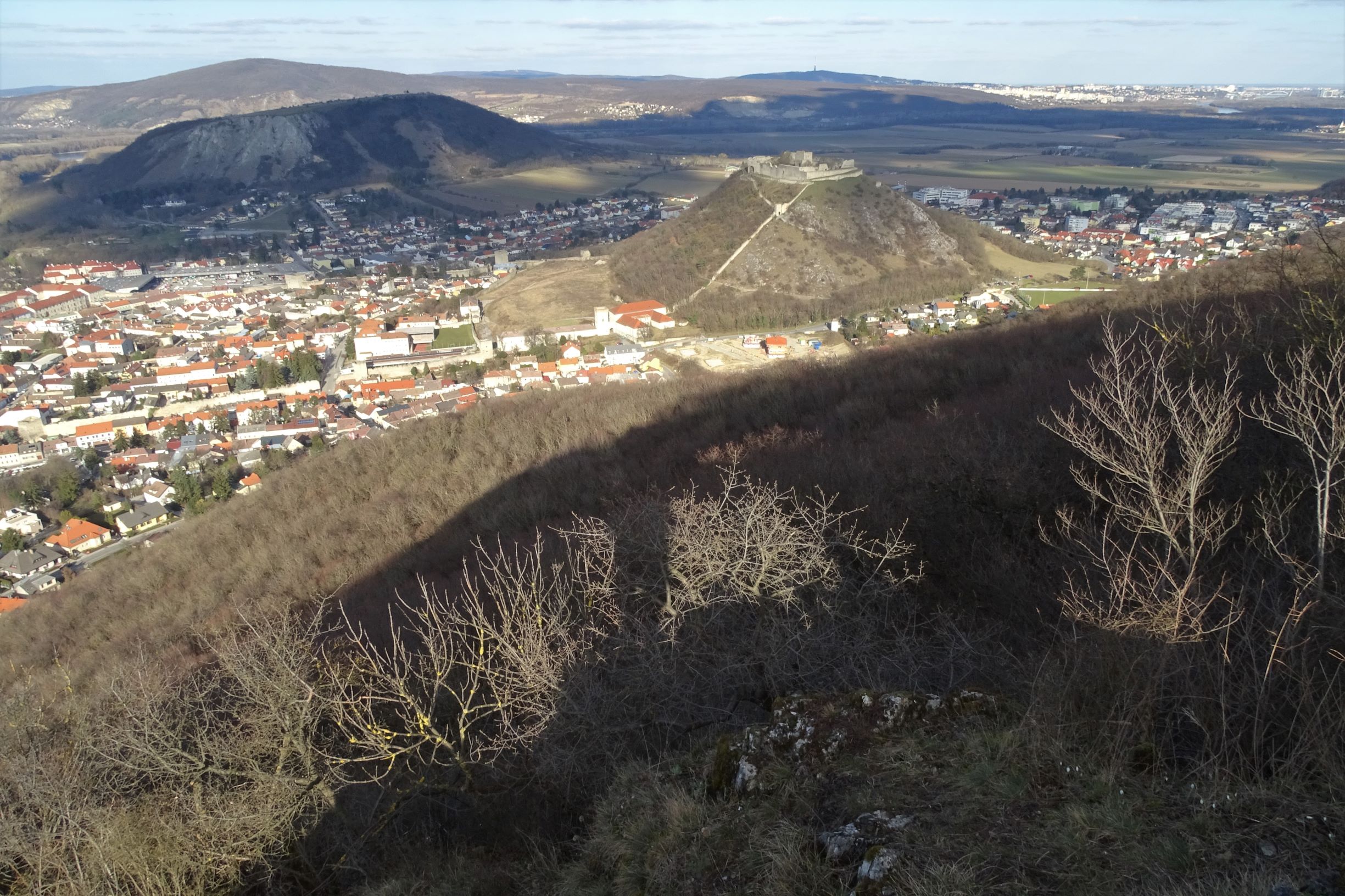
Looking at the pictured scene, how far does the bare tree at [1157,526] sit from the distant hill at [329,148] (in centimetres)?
8978

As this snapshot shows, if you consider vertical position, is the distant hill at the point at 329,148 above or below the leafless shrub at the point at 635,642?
above

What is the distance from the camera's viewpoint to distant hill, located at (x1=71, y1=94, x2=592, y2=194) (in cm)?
8256

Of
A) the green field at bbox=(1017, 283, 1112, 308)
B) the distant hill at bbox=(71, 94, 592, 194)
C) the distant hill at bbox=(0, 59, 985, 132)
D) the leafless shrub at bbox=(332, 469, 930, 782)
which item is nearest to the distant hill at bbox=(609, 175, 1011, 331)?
the green field at bbox=(1017, 283, 1112, 308)

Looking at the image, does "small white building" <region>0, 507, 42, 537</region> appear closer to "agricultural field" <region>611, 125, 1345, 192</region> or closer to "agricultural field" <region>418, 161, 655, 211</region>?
"agricultural field" <region>418, 161, 655, 211</region>

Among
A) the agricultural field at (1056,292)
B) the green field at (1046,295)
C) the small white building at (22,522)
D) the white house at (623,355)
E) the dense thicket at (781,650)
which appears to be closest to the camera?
the dense thicket at (781,650)

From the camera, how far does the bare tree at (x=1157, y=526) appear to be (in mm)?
3318

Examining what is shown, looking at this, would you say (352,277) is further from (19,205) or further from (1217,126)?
(1217,126)

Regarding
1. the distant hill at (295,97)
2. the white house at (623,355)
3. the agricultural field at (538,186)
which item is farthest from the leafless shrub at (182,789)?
the distant hill at (295,97)

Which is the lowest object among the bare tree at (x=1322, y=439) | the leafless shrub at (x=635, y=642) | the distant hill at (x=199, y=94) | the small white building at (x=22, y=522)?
the small white building at (x=22, y=522)

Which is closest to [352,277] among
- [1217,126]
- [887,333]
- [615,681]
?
[887,333]

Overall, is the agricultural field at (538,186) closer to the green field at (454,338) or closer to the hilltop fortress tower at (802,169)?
the hilltop fortress tower at (802,169)

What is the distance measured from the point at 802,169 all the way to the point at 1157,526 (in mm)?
41298

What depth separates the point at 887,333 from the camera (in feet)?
90.3

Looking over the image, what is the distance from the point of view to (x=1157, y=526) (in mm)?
4199
